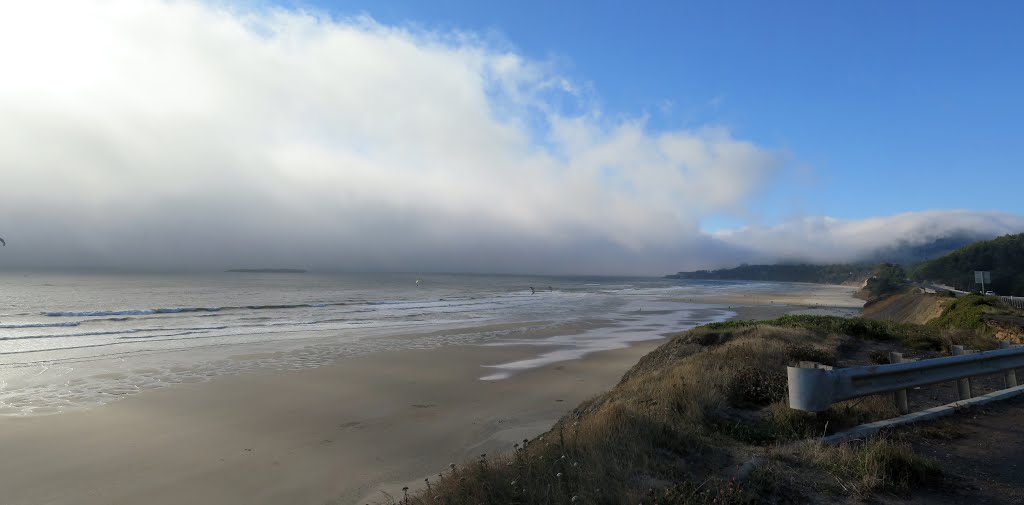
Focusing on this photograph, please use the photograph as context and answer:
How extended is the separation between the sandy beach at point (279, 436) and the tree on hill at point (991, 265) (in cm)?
5525

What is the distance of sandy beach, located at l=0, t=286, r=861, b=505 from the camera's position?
7.51 metres

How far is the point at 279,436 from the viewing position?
9.83 meters

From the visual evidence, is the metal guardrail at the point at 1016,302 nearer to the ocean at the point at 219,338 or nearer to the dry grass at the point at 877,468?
the ocean at the point at 219,338

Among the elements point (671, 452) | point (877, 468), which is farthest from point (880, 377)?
point (671, 452)

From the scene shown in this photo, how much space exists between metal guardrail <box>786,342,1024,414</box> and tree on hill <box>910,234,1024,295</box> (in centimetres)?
5303

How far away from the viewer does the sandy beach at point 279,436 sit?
24.6 ft

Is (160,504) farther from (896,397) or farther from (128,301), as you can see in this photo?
(128,301)

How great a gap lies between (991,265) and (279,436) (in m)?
75.0

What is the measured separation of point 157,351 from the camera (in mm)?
20125

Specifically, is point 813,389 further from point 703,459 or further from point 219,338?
point 219,338

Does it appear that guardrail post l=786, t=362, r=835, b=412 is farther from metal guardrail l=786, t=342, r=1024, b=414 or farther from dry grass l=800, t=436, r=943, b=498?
dry grass l=800, t=436, r=943, b=498

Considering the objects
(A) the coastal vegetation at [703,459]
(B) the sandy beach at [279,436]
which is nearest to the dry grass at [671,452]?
(A) the coastal vegetation at [703,459]

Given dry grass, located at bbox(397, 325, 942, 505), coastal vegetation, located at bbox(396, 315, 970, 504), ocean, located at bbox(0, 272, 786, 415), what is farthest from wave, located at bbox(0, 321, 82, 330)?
dry grass, located at bbox(397, 325, 942, 505)

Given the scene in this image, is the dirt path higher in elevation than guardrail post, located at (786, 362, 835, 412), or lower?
lower
